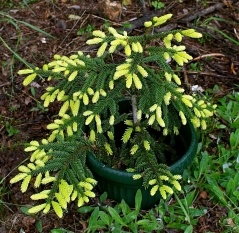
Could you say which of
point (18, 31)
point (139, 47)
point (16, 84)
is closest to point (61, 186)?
point (139, 47)

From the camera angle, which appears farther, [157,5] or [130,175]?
[157,5]

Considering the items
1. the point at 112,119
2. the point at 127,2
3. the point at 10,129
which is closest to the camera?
the point at 112,119

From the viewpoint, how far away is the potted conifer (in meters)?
2.11

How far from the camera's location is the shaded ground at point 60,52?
2.82 m

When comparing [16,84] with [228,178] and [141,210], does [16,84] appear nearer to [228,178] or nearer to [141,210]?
[141,210]

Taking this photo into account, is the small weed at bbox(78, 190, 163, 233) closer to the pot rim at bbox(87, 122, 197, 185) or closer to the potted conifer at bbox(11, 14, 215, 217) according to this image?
the potted conifer at bbox(11, 14, 215, 217)

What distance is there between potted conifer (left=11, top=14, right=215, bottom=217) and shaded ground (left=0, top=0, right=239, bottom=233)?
45cm

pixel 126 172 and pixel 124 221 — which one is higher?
pixel 126 172

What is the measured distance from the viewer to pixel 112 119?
2.34 metres

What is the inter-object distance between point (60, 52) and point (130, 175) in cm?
170

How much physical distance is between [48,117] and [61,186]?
1272 millimetres

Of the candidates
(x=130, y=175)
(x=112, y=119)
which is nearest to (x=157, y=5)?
(x=112, y=119)

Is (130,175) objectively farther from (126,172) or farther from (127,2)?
(127,2)

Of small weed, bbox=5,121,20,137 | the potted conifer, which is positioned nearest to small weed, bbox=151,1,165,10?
the potted conifer
